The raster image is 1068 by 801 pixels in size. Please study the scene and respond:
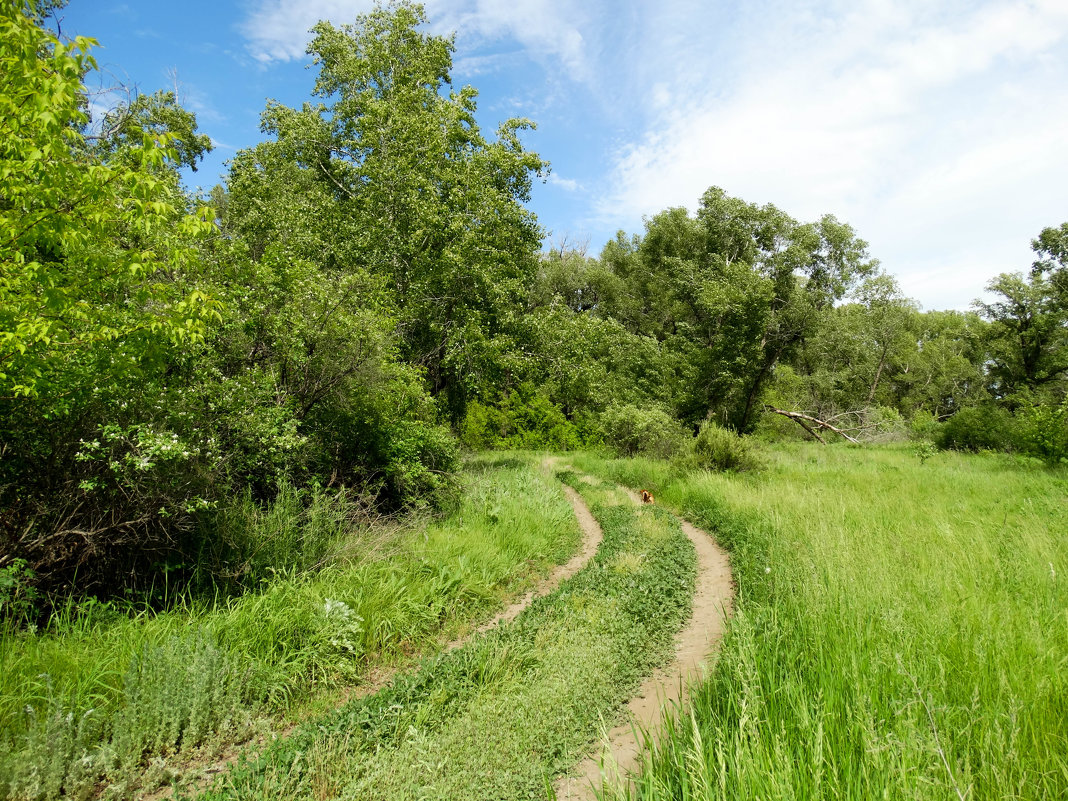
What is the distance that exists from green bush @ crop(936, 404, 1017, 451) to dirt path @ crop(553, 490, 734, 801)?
27.5 m

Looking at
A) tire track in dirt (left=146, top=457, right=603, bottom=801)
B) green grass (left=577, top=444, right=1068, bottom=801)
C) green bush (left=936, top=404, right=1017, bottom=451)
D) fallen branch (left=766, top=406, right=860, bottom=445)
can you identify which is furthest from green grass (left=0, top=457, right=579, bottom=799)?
green bush (left=936, top=404, right=1017, bottom=451)

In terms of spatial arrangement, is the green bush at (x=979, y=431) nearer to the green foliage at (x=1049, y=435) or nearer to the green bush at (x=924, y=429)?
the green bush at (x=924, y=429)

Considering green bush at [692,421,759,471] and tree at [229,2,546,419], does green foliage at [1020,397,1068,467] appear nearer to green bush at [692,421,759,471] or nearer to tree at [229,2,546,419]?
green bush at [692,421,759,471]

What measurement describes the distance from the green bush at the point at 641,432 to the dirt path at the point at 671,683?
12.5 metres

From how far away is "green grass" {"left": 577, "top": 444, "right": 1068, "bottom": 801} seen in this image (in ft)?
8.10

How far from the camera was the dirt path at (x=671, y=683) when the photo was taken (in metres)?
3.37

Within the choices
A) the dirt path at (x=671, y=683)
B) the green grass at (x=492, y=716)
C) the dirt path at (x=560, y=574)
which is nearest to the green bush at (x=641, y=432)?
the dirt path at (x=560, y=574)

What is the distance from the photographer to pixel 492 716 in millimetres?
3900

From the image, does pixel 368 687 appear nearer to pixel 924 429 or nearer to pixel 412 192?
pixel 412 192

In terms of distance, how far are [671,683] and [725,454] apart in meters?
11.7

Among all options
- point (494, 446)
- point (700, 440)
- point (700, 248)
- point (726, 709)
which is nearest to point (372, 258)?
point (700, 440)

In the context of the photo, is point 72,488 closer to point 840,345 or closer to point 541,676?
point 541,676

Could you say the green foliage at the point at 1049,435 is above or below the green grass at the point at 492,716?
above

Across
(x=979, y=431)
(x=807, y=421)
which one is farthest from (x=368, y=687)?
(x=979, y=431)
